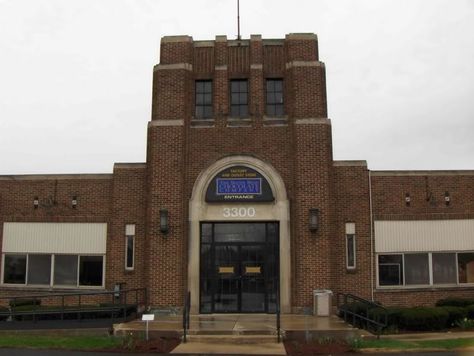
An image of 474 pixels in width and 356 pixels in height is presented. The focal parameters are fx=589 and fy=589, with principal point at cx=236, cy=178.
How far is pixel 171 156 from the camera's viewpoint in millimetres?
20312

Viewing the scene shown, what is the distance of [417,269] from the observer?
69.6 ft

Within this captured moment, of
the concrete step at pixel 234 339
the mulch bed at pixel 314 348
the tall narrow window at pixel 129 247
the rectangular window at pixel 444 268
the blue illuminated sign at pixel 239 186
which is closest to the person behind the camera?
the mulch bed at pixel 314 348

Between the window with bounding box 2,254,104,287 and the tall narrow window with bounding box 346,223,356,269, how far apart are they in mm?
8891

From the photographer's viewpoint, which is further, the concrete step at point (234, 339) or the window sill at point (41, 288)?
the window sill at point (41, 288)

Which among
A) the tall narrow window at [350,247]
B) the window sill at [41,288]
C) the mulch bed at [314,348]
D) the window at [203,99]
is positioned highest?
the window at [203,99]

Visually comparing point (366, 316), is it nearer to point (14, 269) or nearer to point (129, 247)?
point (129, 247)

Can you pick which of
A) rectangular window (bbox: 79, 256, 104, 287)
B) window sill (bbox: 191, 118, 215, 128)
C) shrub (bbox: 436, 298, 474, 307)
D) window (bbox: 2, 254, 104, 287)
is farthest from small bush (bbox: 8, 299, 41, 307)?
shrub (bbox: 436, 298, 474, 307)

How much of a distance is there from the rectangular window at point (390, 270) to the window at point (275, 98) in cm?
636

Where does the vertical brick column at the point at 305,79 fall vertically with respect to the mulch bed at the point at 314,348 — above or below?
above

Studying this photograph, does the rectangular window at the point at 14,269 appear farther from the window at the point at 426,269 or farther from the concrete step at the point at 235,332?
the window at the point at 426,269

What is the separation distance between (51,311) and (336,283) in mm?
9391

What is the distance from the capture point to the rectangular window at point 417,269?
69.2 ft

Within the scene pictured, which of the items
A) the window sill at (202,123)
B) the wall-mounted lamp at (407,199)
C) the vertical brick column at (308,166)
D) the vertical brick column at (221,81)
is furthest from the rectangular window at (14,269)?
the wall-mounted lamp at (407,199)

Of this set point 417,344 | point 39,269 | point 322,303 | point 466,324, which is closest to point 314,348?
point 417,344
